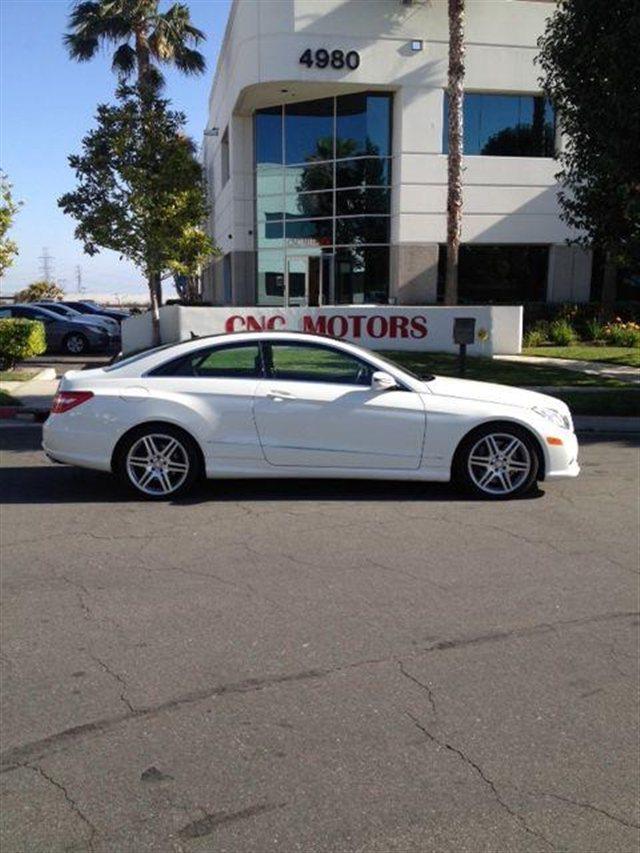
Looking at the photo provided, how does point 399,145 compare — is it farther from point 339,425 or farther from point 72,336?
point 339,425

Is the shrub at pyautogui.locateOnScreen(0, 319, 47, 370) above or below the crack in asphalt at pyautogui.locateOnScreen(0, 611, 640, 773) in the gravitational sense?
above

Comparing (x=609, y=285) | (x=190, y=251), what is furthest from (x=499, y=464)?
(x=609, y=285)

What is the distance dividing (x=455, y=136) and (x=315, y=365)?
666 inches

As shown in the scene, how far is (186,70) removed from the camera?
102ft

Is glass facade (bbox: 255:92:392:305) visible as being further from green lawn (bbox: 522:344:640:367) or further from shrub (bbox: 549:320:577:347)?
green lawn (bbox: 522:344:640:367)

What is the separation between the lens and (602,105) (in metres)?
12.7

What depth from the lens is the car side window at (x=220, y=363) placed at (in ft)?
23.8

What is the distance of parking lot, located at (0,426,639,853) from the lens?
2850 mm

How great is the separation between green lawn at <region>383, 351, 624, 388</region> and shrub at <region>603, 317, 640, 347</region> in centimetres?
624

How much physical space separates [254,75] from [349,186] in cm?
469

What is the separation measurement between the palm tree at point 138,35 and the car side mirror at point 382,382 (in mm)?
22805

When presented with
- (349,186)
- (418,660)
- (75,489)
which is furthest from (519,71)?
(418,660)

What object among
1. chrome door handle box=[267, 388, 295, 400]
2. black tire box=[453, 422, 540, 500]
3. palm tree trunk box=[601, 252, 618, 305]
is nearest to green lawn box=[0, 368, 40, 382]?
chrome door handle box=[267, 388, 295, 400]

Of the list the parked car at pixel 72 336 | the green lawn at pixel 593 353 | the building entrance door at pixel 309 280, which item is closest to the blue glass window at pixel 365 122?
the building entrance door at pixel 309 280
